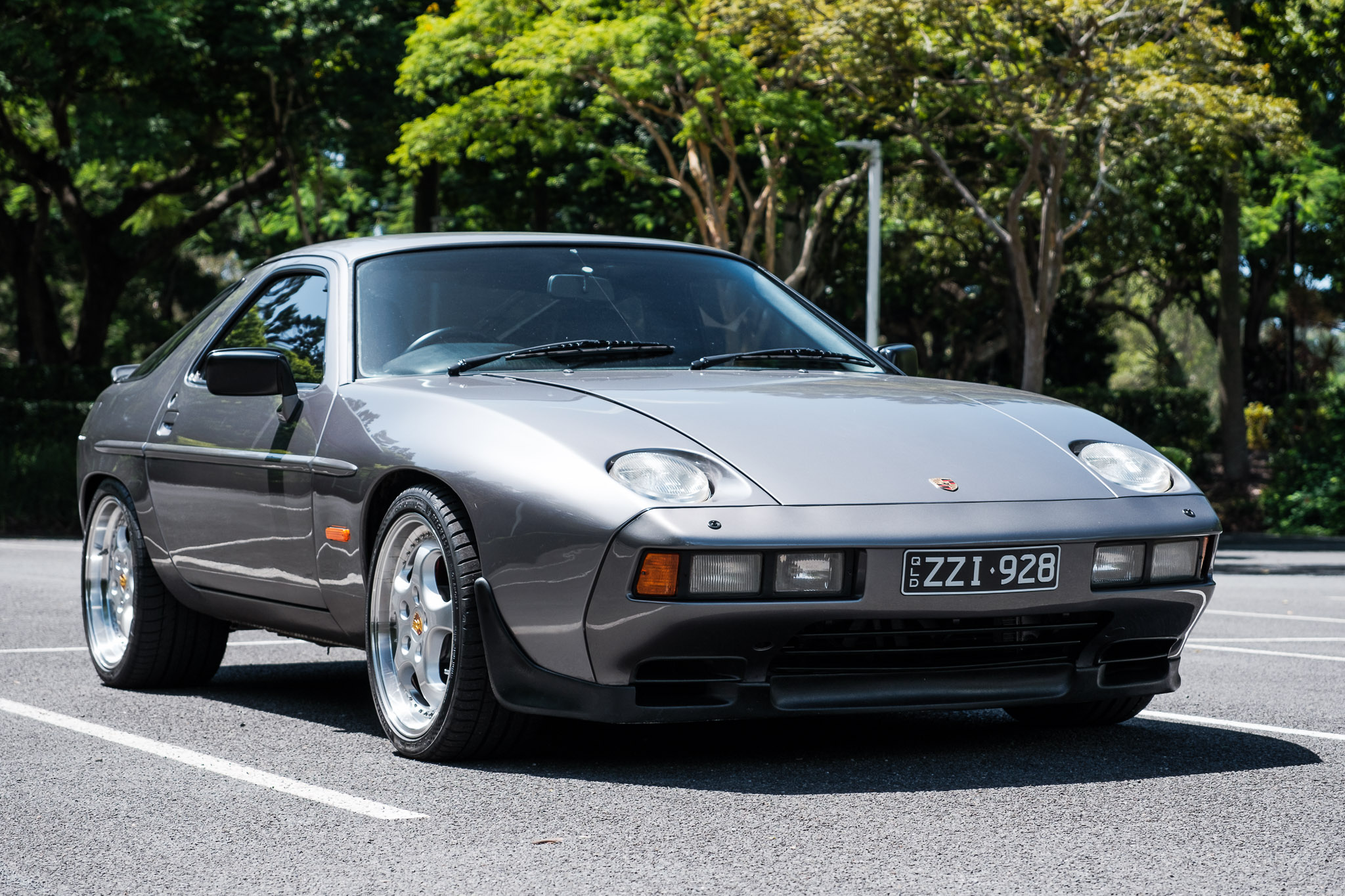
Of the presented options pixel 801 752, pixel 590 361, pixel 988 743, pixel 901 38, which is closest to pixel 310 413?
pixel 590 361

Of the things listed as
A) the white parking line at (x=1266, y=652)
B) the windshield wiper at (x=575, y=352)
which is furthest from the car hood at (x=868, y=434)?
the white parking line at (x=1266, y=652)

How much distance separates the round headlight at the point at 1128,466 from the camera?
4.51 m

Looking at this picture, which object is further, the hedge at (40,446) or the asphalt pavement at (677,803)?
the hedge at (40,446)

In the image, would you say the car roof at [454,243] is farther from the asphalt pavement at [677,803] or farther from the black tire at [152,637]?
the asphalt pavement at [677,803]

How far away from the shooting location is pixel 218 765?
4582 mm

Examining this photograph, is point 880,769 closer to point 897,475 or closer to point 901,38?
point 897,475

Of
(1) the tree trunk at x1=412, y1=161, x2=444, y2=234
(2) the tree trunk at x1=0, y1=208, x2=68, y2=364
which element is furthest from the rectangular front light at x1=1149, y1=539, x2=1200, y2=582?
(2) the tree trunk at x1=0, y1=208, x2=68, y2=364

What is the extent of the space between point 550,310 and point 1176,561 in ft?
6.60

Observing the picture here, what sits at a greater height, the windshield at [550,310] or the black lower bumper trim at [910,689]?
the windshield at [550,310]

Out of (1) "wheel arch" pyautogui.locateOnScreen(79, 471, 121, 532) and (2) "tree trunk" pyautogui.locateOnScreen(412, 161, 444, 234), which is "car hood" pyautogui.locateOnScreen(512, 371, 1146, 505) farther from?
(2) "tree trunk" pyautogui.locateOnScreen(412, 161, 444, 234)

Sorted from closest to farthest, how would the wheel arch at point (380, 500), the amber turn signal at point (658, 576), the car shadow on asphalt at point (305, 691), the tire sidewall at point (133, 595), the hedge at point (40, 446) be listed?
1. the amber turn signal at point (658, 576)
2. the wheel arch at point (380, 500)
3. the car shadow on asphalt at point (305, 691)
4. the tire sidewall at point (133, 595)
5. the hedge at point (40, 446)

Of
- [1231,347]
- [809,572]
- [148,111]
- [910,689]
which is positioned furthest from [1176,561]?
[1231,347]

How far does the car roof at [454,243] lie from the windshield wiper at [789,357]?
0.46m

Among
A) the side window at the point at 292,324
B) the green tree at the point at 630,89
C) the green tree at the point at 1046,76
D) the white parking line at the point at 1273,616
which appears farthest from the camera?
the green tree at the point at 630,89
